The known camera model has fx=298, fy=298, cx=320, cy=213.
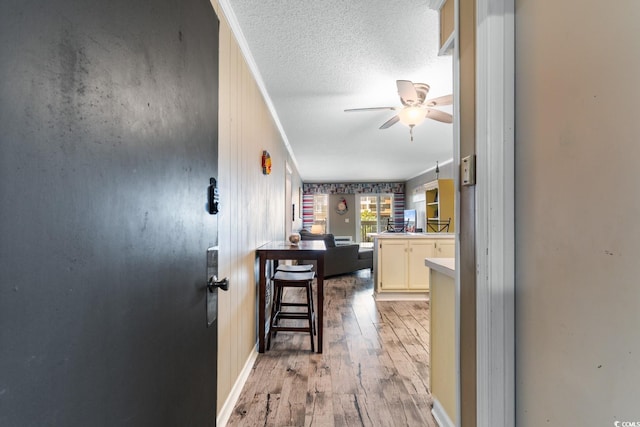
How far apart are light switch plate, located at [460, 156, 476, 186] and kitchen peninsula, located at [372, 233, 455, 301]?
3056mm

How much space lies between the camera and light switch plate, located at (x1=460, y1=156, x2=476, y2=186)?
106 cm

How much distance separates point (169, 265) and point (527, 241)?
39.1 inches

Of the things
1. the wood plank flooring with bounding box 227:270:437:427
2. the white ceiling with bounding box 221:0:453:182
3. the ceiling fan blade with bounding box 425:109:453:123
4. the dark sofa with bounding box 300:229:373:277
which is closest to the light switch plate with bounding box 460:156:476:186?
the white ceiling with bounding box 221:0:453:182

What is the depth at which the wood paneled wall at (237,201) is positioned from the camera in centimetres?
166

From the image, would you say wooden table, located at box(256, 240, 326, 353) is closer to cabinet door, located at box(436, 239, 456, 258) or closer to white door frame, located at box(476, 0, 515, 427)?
white door frame, located at box(476, 0, 515, 427)

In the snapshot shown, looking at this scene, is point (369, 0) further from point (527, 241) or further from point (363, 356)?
point (363, 356)

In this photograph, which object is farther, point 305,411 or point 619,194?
point 305,411

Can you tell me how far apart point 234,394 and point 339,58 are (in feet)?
7.83

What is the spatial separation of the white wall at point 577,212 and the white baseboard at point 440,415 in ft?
2.47

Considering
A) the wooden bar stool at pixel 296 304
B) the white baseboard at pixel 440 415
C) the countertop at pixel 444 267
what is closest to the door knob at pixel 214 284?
the countertop at pixel 444 267

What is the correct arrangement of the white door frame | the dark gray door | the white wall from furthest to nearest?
the white door frame < the white wall < the dark gray door

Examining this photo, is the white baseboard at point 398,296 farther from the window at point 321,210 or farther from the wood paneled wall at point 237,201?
the window at point 321,210

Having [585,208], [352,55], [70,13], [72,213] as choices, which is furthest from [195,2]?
[352,55]

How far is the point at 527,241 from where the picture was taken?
2.92 ft
